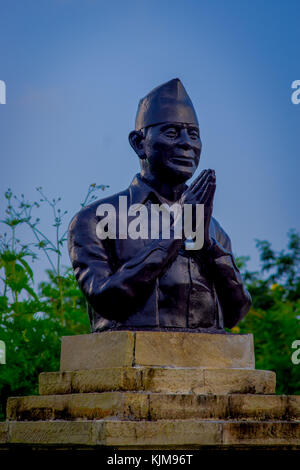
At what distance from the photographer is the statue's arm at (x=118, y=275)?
716cm

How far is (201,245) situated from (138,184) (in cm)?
94

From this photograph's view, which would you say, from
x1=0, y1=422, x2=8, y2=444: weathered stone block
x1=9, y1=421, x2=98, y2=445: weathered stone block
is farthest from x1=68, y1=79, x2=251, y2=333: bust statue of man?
x1=0, y1=422, x2=8, y2=444: weathered stone block

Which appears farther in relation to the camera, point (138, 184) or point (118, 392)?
point (138, 184)

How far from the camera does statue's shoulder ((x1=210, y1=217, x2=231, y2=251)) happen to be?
316 inches

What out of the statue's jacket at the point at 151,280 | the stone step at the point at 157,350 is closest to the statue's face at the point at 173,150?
the statue's jacket at the point at 151,280

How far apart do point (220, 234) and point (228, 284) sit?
0.68m

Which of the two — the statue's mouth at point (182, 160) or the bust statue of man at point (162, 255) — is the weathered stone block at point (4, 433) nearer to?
the bust statue of man at point (162, 255)

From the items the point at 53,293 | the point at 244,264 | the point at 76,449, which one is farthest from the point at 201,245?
the point at 244,264

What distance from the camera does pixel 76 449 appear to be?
6.60 m

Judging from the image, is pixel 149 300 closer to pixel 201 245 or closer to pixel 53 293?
pixel 201 245

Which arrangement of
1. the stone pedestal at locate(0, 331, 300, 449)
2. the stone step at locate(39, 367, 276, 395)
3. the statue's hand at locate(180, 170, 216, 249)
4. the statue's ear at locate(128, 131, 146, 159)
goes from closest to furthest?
the stone pedestal at locate(0, 331, 300, 449) → the stone step at locate(39, 367, 276, 395) → the statue's hand at locate(180, 170, 216, 249) → the statue's ear at locate(128, 131, 146, 159)

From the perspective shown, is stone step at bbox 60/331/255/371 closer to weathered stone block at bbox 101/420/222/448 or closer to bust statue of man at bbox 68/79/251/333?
bust statue of man at bbox 68/79/251/333

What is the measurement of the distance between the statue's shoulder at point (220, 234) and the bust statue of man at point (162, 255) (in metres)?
0.01

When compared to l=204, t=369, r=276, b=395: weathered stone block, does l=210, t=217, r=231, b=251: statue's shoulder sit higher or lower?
higher
